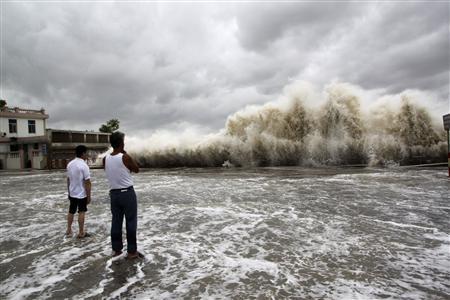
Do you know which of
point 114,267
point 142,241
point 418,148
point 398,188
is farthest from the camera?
point 418,148

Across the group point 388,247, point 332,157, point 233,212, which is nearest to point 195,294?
point 388,247

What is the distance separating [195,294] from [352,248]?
2189mm

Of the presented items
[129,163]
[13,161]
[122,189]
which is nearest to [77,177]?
[122,189]

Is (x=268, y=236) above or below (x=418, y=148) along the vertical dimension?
below

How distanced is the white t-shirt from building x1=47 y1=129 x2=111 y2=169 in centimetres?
2839

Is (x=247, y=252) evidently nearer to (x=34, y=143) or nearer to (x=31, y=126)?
(x=34, y=143)

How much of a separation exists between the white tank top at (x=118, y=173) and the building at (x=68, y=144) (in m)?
29.8

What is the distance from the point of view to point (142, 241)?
448 centimetres

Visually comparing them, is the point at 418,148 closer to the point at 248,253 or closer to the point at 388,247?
the point at 388,247

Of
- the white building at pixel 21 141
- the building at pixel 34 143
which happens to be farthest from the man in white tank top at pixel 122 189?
the white building at pixel 21 141

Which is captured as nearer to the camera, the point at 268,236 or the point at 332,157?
the point at 268,236

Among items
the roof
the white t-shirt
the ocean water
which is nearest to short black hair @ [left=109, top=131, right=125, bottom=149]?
the white t-shirt

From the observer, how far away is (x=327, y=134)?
63.7 feet

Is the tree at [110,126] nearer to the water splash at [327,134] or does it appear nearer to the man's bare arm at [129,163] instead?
the water splash at [327,134]
